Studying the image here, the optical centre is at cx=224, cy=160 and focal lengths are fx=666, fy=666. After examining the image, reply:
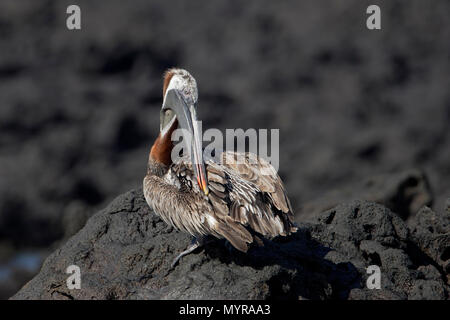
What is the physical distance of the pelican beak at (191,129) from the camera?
590cm

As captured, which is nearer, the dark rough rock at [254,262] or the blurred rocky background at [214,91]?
the dark rough rock at [254,262]

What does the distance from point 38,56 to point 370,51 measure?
355 inches

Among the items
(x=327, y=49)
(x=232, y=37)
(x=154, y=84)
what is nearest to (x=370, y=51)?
(x=327, y=49)

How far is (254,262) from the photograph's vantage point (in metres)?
5.74

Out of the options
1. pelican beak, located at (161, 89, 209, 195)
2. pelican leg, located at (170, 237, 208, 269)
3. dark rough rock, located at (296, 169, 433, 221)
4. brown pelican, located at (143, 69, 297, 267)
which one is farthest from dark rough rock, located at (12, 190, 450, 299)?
dark rough rock, located at (296, 169, 433, 221)

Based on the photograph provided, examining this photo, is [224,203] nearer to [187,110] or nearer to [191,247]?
[191,247]

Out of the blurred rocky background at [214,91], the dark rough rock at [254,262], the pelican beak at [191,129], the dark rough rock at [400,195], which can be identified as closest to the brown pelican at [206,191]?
the pelican beak at [191,129]

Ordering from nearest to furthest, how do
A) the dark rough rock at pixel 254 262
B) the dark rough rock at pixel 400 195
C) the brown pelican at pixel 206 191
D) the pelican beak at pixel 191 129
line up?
the dark rough rock at pixel 254 262
the brown pelican at pixel 206 191
the pelican beak at pixel 191 129
the dark rough rock at pixel 400 195

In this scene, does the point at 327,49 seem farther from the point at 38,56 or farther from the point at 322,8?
the point at 38,56

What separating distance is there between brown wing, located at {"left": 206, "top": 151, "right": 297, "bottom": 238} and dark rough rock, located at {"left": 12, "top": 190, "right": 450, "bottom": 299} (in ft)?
0.99

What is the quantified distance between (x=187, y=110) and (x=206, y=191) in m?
0.94

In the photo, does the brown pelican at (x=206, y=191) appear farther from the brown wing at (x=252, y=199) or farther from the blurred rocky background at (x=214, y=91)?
the blurred rocky background at (x=214, y=91)

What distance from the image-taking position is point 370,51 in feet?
60.8
